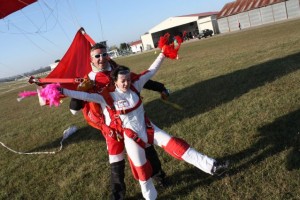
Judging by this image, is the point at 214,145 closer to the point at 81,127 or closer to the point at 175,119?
the point at 175,119

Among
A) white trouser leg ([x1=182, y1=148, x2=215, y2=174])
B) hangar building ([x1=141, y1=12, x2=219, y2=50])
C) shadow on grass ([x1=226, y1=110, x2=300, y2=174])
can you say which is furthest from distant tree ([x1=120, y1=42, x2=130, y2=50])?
white trouser leg ([x1=182, y1=148, x2=215, y2=174])

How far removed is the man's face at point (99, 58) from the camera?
16.4ft

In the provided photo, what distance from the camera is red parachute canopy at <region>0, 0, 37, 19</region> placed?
7.28 meters

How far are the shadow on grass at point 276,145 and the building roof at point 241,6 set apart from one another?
57.5 meters

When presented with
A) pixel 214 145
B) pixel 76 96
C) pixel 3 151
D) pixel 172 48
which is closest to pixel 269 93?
pixel 214 145

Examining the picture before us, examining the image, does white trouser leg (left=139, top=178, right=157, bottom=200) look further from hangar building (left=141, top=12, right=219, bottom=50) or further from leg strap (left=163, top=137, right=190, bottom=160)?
hangar building (left=141, top=12, right=219, bottom=50)

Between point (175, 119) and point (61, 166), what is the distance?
307 cm

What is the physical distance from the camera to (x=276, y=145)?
5930 millimetres

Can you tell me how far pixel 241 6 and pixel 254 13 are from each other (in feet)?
15.9

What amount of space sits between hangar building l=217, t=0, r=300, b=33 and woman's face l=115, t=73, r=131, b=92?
5851cm

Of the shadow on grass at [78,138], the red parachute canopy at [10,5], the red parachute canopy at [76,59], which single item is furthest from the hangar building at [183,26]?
the red parachute canopy at [10,5]

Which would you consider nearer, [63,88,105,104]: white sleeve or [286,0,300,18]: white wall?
[63,88,105,104]: white sleeve

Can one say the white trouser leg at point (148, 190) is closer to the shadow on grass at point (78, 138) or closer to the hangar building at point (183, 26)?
the shadow on grass at point (78, 138)

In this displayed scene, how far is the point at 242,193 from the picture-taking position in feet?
15.6
